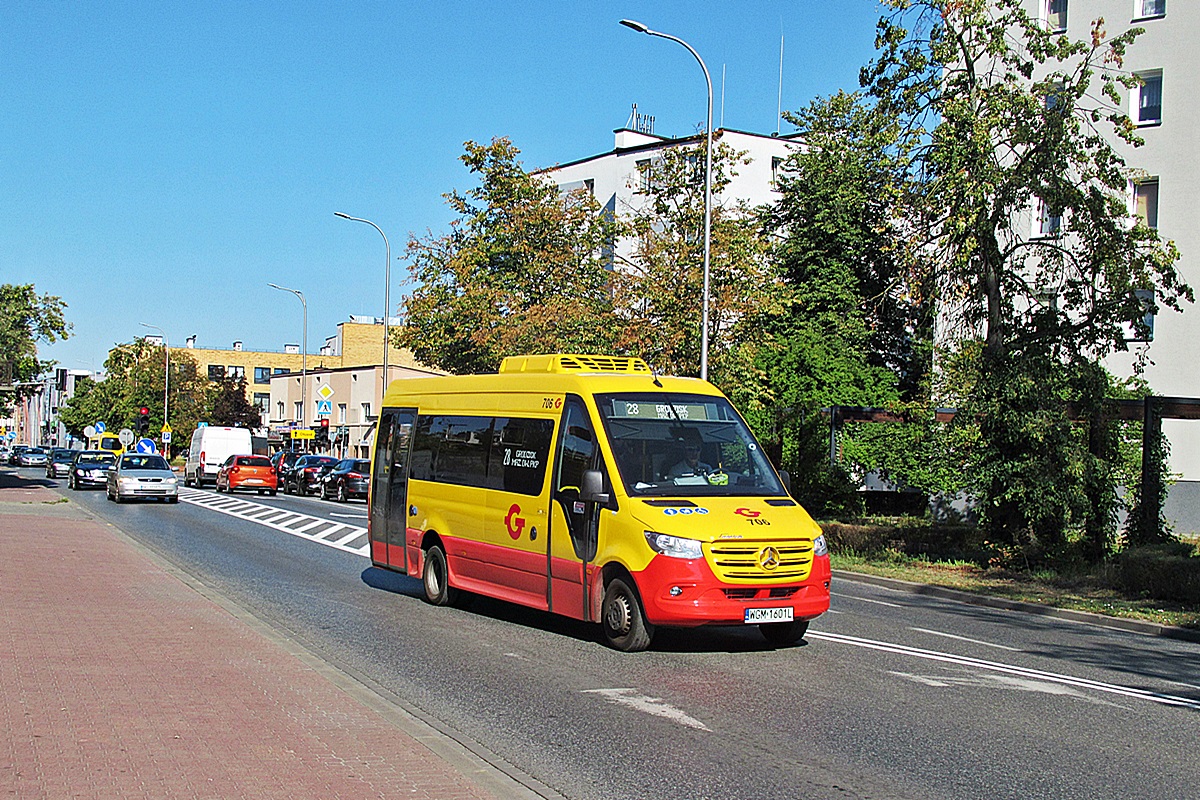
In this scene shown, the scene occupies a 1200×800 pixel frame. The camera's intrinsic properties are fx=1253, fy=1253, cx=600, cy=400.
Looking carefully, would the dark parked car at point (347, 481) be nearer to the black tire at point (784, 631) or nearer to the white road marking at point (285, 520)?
the white road marking at point (285, 520)

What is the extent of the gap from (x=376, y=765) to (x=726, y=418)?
257 inches

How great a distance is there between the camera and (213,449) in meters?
54.2

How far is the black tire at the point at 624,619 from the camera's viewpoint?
10930 millimetres

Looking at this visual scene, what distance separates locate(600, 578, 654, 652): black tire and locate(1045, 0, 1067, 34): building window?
34446 millimetres

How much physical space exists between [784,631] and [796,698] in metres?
2.54

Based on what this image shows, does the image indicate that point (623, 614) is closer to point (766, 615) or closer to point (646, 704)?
point (766, 615)

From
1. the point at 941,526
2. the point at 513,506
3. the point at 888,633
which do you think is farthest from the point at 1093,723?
the point at 941,526

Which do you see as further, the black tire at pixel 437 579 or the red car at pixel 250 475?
the red car at pixel 250 475

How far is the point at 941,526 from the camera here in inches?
902

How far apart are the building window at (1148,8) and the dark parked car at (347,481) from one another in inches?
1109

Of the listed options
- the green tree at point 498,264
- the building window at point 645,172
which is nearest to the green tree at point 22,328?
→ the green tree at point 498,264

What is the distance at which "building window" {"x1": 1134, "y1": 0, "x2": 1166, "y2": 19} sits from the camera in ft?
123

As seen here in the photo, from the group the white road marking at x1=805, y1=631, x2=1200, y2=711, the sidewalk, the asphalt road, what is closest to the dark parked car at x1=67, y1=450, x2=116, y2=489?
the asphalt road

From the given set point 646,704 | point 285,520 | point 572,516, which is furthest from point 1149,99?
point 646,704
